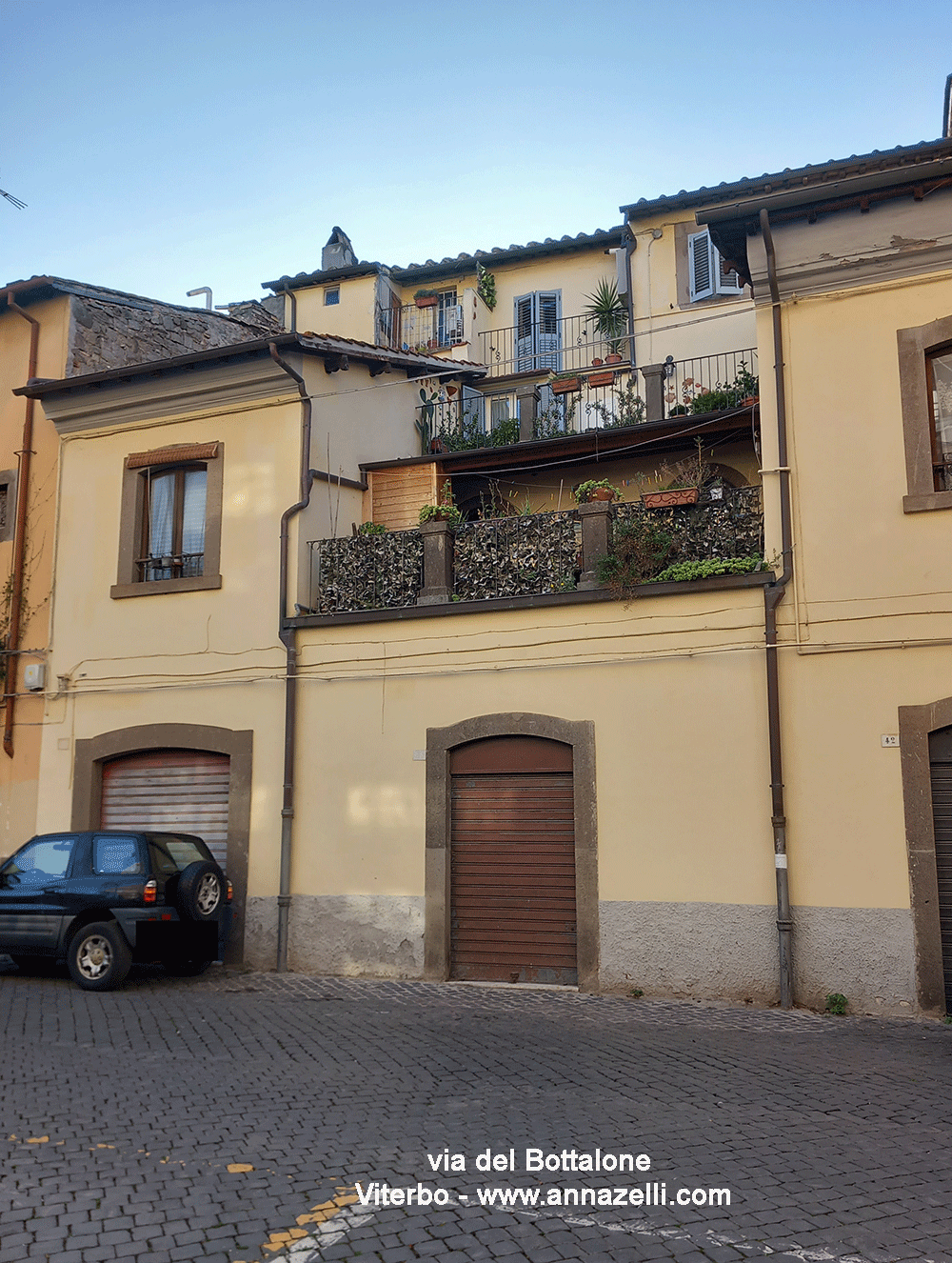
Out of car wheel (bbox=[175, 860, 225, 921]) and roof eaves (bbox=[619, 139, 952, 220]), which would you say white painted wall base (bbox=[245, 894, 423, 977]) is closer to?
car wheel (bbox=[175, 860, 225, 921])

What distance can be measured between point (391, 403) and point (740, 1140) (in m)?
11.7

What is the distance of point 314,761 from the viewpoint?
12.3m

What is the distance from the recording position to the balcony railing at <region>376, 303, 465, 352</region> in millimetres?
20094

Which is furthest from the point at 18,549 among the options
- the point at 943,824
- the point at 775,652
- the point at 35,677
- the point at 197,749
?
the point at 943,824

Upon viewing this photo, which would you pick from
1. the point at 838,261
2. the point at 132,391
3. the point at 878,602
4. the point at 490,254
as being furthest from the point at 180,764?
the point at 490,254

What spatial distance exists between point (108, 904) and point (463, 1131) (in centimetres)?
583

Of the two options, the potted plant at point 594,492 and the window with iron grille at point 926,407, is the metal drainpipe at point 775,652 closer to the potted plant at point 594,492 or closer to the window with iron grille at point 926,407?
the window with iron grille at point 926,407

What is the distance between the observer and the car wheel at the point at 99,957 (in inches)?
411

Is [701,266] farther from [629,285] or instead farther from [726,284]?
[629,285]

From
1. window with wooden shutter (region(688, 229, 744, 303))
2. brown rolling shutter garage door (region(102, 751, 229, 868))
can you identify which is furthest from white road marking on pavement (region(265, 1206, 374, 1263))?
window with wooden shutter (region(688, 229, 744, 303))

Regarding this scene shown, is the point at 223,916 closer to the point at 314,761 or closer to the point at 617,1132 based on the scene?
the point at 314,761

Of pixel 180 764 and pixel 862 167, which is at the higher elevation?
pixel 862 167

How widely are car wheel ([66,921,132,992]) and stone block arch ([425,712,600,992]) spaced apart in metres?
3.09

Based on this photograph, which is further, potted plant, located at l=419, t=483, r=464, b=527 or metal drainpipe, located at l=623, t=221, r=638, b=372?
metal drainpipe, located at l=623, t=221, r=638, b=372
